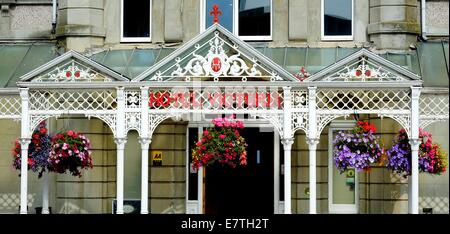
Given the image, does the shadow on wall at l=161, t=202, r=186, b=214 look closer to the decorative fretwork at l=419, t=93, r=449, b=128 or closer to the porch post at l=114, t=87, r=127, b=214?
the porch post at l=114, t=87, r=127, b=214

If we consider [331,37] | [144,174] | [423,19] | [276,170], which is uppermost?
[423,19]

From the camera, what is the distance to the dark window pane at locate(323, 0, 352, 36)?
2566 centimetres

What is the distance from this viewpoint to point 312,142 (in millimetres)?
22859

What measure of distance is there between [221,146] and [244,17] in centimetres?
413

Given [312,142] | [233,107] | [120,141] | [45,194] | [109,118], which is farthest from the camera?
[45,194]

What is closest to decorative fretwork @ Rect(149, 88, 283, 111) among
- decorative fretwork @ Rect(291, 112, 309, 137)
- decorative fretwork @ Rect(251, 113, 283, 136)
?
decorative fretwork @ Rect(251, 113, 283, 136)

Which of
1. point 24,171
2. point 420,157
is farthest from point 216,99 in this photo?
point 420,157

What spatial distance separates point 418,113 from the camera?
22828mm

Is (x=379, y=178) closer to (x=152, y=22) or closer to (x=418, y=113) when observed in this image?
(x=418, y=113)

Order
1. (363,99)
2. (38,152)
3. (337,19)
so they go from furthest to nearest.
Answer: (337,19) → (363,99) → (38,152)

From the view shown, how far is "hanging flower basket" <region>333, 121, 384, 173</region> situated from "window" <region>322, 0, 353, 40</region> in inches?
123

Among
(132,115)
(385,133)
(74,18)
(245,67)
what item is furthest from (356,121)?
(74,18)

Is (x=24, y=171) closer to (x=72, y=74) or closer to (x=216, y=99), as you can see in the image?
(x=72, y=74)

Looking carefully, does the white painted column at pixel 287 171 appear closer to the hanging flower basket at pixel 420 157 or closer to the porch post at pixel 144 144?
the hanging flower basket at pixel 420 157
